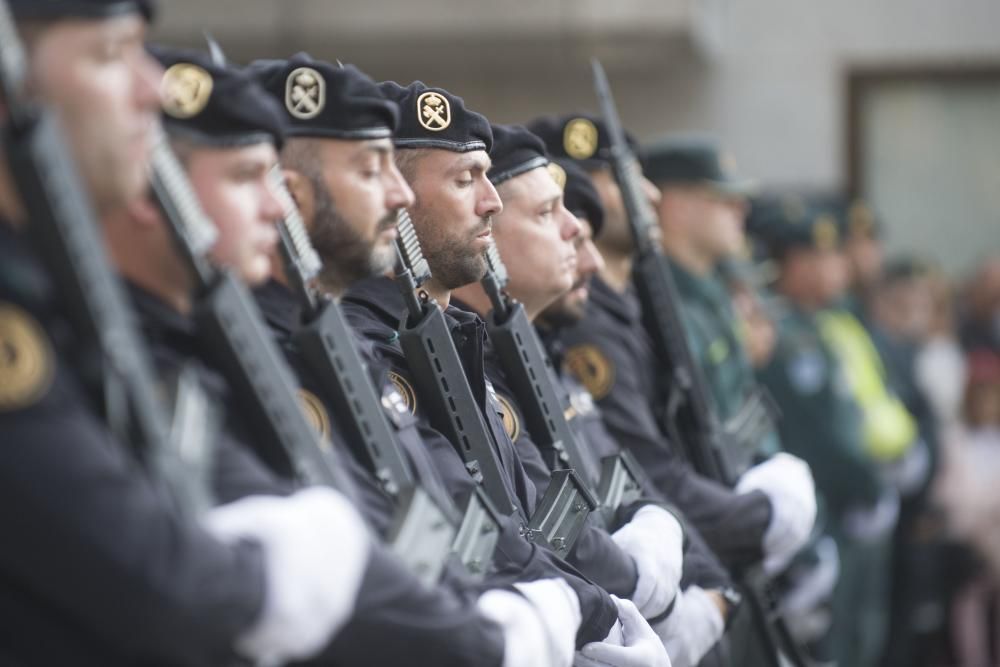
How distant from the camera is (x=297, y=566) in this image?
8.02ft

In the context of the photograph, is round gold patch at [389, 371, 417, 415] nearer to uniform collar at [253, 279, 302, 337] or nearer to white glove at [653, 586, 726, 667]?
uniform collar at [253, 279, 302, 337]

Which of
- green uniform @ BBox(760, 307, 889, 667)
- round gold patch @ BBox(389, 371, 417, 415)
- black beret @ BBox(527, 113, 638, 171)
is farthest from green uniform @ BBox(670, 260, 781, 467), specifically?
round gold patch @ BBox(389, 371, 417, 415)

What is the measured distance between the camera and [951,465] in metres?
9.39

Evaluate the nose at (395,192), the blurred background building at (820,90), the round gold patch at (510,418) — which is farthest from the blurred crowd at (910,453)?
the nose at (395,192)

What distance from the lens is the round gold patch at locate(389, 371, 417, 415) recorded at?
3.55 m

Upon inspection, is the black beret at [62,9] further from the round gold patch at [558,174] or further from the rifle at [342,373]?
the round gold patch at [558,174]

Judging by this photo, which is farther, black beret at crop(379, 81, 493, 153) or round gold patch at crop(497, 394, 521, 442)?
round gold patch at crop(497, 394, 521, 442)

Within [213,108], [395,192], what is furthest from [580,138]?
[213,108]

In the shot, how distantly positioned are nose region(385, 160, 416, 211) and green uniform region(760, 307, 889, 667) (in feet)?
16.9

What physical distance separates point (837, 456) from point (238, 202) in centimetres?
579

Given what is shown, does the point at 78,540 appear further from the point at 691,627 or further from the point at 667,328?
the point at 667,328

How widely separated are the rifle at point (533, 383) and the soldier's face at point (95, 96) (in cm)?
174

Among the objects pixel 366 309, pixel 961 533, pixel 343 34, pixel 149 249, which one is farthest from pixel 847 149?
pixel 149 249

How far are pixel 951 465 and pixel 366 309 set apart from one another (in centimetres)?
621
